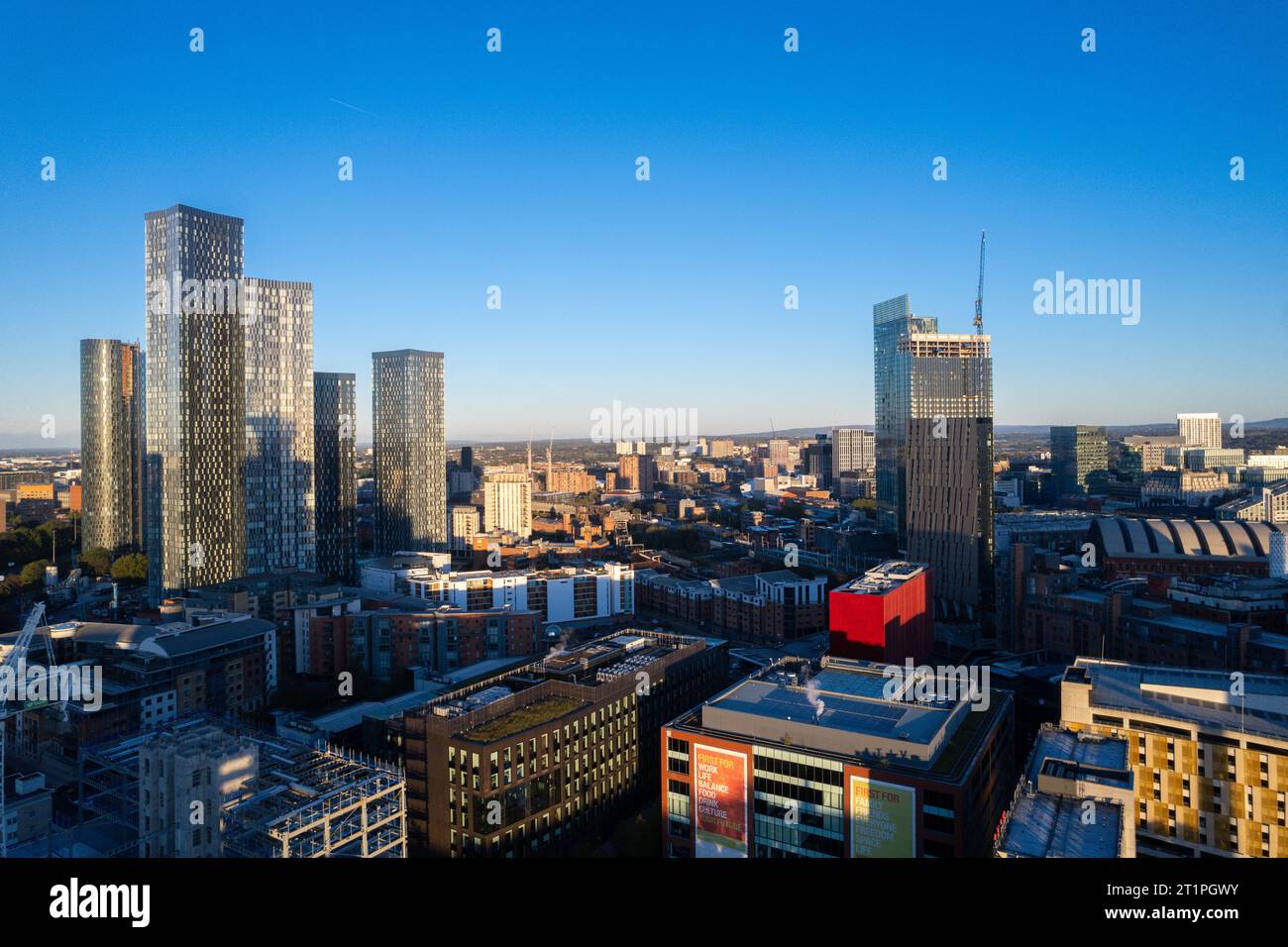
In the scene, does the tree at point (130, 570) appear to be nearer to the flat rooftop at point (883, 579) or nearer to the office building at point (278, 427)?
the office building at point (278, 427)

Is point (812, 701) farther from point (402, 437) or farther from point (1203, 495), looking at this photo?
point (1203, 495)

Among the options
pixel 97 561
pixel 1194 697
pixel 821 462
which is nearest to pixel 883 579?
pixel 1194 697

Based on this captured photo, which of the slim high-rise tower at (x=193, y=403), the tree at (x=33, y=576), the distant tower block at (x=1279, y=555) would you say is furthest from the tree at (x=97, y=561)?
the distant tower block at (x=1279, y=555)

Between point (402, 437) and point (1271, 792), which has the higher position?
point (402, 437)

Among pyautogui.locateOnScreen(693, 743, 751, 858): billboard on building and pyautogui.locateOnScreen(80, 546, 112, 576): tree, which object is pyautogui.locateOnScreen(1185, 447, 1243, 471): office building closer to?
pyautogui.locateOnScreen(693, 743, 751, 858): billboard on building

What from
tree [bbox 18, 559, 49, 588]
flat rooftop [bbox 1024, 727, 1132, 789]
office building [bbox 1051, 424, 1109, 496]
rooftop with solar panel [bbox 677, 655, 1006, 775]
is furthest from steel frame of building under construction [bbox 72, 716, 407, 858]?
office building [bbox 1051, 424, 1109, 496]

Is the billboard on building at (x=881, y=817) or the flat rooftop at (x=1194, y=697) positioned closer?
the billboard on building at (x=881, y=817)
